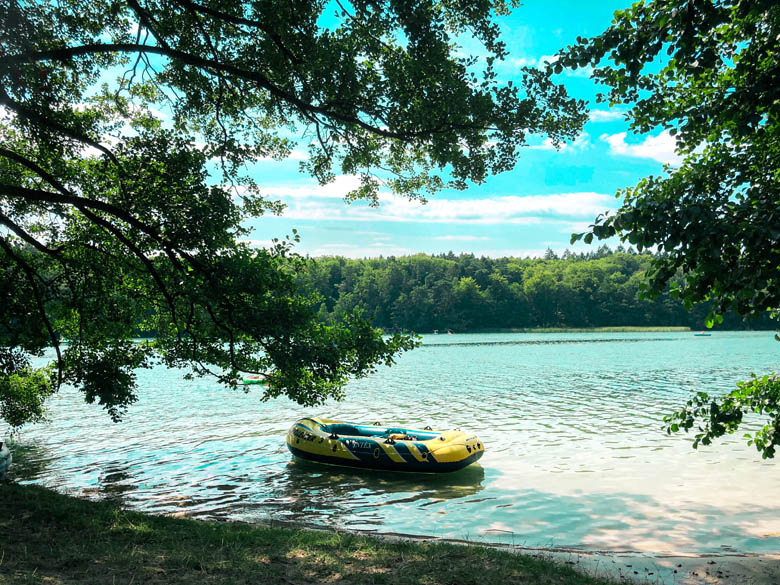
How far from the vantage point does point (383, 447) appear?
15.1 m

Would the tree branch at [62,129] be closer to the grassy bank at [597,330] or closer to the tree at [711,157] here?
the tree at [711,157]

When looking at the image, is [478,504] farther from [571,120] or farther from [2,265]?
[2,265]

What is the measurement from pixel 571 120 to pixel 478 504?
28.0ft

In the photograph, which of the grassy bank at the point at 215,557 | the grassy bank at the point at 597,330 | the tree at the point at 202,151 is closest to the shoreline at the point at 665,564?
the grassy bank at the point at 215,557

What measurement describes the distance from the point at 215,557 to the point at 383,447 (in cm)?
900

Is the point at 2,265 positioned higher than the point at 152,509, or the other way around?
the point at 2,265

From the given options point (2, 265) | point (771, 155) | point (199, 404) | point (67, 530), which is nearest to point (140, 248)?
point (2, 265)

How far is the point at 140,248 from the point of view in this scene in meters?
10.3

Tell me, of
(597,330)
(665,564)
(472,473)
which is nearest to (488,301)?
(597,330)

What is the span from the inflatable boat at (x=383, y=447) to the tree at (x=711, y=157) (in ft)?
29.0

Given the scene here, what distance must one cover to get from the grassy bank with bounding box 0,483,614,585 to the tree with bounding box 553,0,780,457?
3093 millimetres

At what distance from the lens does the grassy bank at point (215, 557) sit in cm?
569

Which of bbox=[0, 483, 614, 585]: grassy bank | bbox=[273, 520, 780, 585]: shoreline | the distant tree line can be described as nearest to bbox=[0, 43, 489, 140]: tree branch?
bbox=[0, 483, 614, 585]: grassy bank

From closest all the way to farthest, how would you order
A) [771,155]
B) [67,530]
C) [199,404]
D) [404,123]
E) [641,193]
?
[641,193], [771,155], [67,530], [404,123], [199,404]
